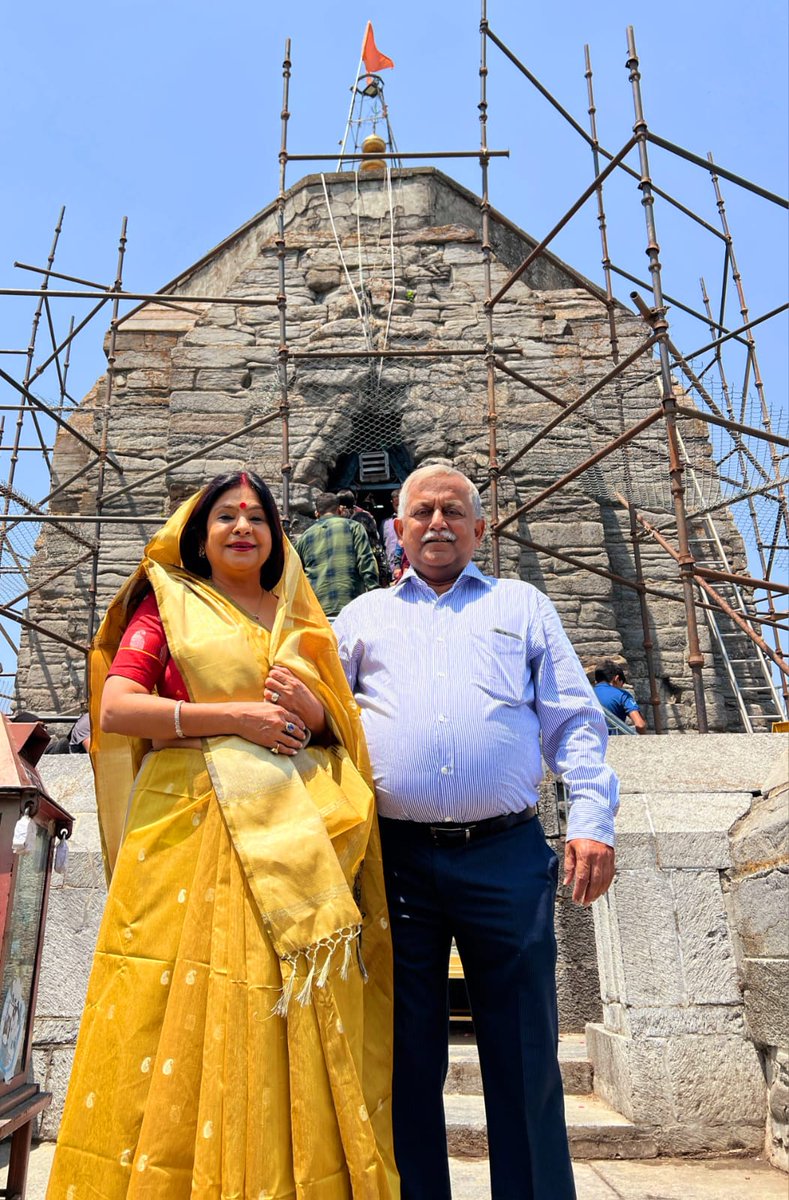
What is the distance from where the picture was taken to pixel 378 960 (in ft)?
6.35

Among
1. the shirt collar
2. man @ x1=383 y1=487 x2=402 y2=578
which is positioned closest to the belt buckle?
the shirt collar

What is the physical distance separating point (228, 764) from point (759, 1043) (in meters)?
2.09

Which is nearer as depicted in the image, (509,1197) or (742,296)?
(509,1197)

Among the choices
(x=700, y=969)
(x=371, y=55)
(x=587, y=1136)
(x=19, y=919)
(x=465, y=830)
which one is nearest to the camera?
(x=465, y=830)

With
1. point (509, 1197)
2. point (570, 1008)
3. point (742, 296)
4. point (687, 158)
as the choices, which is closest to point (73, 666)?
point (570, 1008)

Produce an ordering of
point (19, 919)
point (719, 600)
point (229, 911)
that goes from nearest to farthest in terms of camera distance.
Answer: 1. point (229, 911)
2. point (19, 919)
3. point (719, 600)

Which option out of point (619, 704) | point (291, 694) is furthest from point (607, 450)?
point (291, 694)

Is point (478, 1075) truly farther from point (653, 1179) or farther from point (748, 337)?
point (748, 337)

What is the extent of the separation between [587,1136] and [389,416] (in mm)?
6924

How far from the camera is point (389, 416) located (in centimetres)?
872

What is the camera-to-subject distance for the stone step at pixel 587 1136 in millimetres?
2750

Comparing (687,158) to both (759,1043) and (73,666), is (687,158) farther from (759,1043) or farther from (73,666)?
(73,666)

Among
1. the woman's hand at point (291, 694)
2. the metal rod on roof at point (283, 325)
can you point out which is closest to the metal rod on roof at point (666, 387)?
the metal rod on roof at point (283, 325)

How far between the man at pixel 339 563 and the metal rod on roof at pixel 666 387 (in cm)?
183
